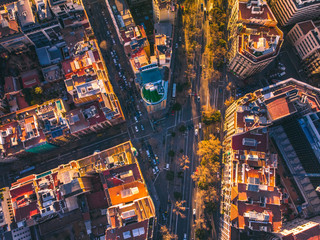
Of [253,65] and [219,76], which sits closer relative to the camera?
[253,65]

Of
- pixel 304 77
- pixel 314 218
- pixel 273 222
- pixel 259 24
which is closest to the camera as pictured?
pixel 273 222

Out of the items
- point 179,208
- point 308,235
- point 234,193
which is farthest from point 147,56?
point 308,235

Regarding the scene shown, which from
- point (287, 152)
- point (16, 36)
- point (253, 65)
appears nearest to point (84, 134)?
point (16, 36)

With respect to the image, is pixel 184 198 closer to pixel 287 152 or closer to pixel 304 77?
pixel 287 152

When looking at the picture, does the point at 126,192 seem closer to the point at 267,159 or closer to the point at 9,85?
the point at 267,159

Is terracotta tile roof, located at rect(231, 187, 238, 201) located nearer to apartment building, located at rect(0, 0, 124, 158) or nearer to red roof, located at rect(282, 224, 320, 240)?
red roof, located at rect(282, 224, 320, 240)

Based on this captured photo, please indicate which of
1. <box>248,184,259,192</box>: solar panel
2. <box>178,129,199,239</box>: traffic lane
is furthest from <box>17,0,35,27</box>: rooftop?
<box>248,184,259,192</box>: solar panel
